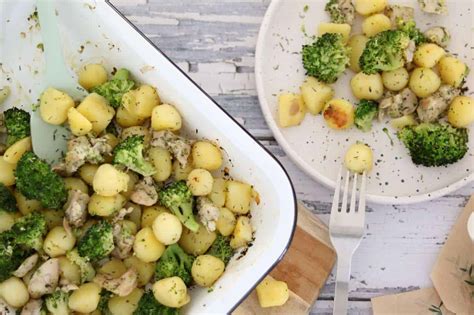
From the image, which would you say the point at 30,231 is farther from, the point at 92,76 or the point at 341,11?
the point at 341,11

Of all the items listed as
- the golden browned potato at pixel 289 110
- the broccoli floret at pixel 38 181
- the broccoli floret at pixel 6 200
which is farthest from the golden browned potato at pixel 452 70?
the broccoli floret at pixel 6 200

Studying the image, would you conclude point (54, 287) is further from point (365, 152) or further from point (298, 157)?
point (365, 152)

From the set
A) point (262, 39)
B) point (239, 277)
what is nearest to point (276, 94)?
point (262, 39)

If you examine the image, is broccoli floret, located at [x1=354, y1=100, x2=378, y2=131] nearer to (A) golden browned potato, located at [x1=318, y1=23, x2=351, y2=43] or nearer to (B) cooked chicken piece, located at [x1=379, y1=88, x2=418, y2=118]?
(B) cooked chicken piece, located at [x1=379, y1=88, x2=418, y2=118]

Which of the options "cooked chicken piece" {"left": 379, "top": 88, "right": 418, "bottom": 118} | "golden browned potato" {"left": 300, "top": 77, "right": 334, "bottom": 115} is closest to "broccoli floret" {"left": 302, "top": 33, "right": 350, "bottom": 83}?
"golden browned potato" {"left": 300, "top": 77, "right": 334, "bottom": 115}

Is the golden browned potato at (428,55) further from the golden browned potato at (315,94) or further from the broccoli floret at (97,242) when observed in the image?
the broccoli floret at (97,242)

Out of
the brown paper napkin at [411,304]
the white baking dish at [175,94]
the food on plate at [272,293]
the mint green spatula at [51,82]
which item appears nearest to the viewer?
the white baking dish at [175,94]
